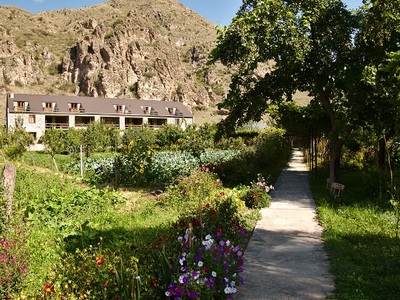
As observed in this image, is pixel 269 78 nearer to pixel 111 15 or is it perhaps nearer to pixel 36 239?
pixel 36 239

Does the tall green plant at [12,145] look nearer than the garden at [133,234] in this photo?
No

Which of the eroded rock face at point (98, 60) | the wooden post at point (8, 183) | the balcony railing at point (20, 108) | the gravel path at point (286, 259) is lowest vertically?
the gravel path at point (286, 259)

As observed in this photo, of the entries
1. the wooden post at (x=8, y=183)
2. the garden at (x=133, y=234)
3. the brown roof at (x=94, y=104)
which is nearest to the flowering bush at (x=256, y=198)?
the garden at (x=133, y=234)

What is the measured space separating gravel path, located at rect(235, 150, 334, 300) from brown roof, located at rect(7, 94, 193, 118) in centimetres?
5375

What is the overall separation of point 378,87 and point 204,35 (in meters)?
154

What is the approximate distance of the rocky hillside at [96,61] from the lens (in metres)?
94.6

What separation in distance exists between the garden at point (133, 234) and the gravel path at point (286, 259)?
349 millimetres

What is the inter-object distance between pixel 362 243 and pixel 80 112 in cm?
5719

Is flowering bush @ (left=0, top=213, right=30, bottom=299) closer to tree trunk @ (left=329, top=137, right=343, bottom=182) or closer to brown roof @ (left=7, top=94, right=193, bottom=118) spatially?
tree trunk @ (left=329, top=137, right=343, bottom=182)

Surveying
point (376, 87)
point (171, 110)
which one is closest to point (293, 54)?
point (376, 87)

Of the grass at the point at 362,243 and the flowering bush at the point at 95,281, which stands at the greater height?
the flowering bush at the point at 95,281

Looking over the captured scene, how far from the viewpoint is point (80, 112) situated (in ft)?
190

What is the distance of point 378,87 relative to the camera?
9719 millimetres

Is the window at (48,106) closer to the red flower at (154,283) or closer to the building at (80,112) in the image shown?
the building at (80,112)
